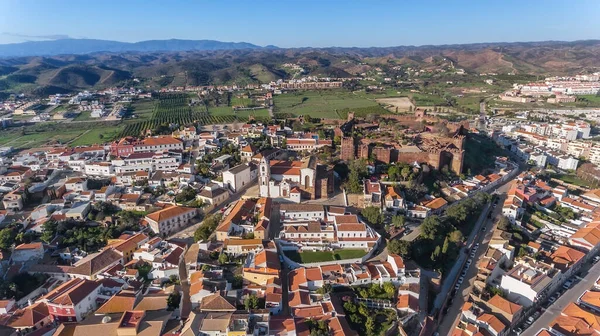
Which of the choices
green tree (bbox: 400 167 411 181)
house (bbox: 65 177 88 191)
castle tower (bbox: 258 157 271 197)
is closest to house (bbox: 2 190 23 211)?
house (bbox: 65 177 88 191)

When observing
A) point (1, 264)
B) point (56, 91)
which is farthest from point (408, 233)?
point (56, 91)

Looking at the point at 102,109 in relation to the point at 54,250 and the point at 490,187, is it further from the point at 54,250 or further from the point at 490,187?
the point at 490,187

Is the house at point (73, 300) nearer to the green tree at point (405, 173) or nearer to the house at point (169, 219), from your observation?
the house at point (169, 219)

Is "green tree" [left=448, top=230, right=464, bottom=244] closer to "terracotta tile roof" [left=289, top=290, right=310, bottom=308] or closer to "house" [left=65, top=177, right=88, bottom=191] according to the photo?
"terracotta tile roof" [left=289, top=290, right=310, bottom=308]

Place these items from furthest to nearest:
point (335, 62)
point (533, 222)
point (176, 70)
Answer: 1. point (335, 62)
2. point (176, 70)
3. point (533, 222)

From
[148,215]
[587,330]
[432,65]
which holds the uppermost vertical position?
[432,65]

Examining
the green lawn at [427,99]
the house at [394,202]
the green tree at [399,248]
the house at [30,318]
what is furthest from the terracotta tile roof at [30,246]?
the green lawn at [427,99]
